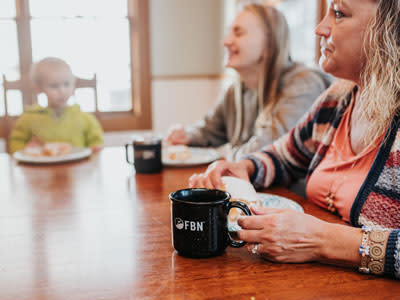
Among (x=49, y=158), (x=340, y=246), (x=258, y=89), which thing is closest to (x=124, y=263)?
(x=340, y=246)

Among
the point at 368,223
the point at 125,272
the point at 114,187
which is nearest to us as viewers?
the point at 125,272

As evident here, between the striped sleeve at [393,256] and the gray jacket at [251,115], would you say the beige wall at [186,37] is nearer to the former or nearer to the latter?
the gray jacket at [251,115]

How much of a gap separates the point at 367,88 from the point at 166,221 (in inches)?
22.7

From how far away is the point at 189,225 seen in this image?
771mm

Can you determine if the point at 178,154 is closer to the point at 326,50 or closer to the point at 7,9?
the point at 326,50

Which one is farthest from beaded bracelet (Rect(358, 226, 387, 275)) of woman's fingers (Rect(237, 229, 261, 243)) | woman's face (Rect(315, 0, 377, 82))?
woman's face (Rect(315, 0, 377, 82))

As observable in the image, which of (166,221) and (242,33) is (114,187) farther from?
(242,33)

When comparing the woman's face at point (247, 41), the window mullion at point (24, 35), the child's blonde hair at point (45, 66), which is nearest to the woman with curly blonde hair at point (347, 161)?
the woman's face at point (247, 41)

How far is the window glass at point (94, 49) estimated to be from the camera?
3.84m

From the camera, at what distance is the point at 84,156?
1805mm

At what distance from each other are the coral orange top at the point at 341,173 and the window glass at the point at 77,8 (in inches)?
127

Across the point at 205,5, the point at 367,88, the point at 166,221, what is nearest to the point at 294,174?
the point at 367,88

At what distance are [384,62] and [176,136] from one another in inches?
50.0

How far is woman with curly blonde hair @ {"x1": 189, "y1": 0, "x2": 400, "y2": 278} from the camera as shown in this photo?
30.8 inches
